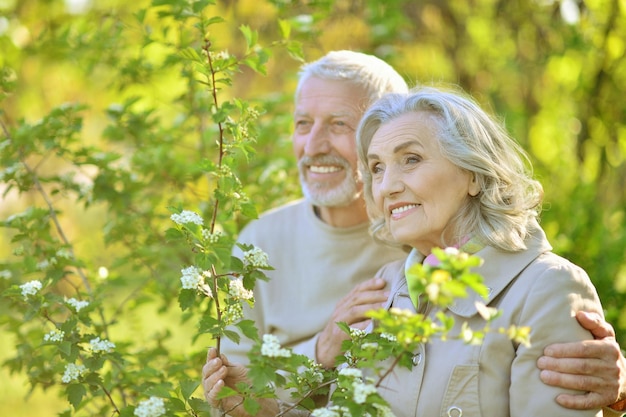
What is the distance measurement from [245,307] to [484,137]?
1.42 metres

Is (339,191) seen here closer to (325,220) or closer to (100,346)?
(325,220)

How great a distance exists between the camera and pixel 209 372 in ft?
7.95

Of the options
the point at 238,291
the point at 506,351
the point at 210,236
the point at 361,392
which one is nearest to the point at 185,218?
the point at 210,236

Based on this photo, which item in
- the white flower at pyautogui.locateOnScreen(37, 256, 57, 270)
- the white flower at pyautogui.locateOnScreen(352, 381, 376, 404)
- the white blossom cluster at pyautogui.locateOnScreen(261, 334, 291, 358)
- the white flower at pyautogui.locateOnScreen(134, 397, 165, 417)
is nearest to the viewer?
the white flower at pyautogui.locateOnScreen(352, 381, 376, 404)

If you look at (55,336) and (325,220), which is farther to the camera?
(325,220)

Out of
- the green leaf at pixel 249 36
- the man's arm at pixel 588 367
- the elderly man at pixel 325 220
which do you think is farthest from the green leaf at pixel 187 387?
the green leaf at pixel 249 36

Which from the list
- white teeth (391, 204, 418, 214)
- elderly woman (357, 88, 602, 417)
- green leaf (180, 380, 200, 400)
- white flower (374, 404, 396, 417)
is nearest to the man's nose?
elderly woman (357, 88, 602, 417)

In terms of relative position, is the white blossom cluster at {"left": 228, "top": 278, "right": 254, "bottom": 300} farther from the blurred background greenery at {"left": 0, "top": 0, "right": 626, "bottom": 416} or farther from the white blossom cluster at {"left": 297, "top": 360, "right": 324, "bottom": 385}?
the blurred background greenery at {"left": 0, "top": 0, "right": 626, "bottom": 416}

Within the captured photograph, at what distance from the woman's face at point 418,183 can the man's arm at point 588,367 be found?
507 millimetres

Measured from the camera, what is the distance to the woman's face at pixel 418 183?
248cm

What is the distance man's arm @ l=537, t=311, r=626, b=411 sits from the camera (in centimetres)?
221

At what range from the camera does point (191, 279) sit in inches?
87.3

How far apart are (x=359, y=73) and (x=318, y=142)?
34cm

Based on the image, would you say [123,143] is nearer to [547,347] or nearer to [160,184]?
[160,184]
